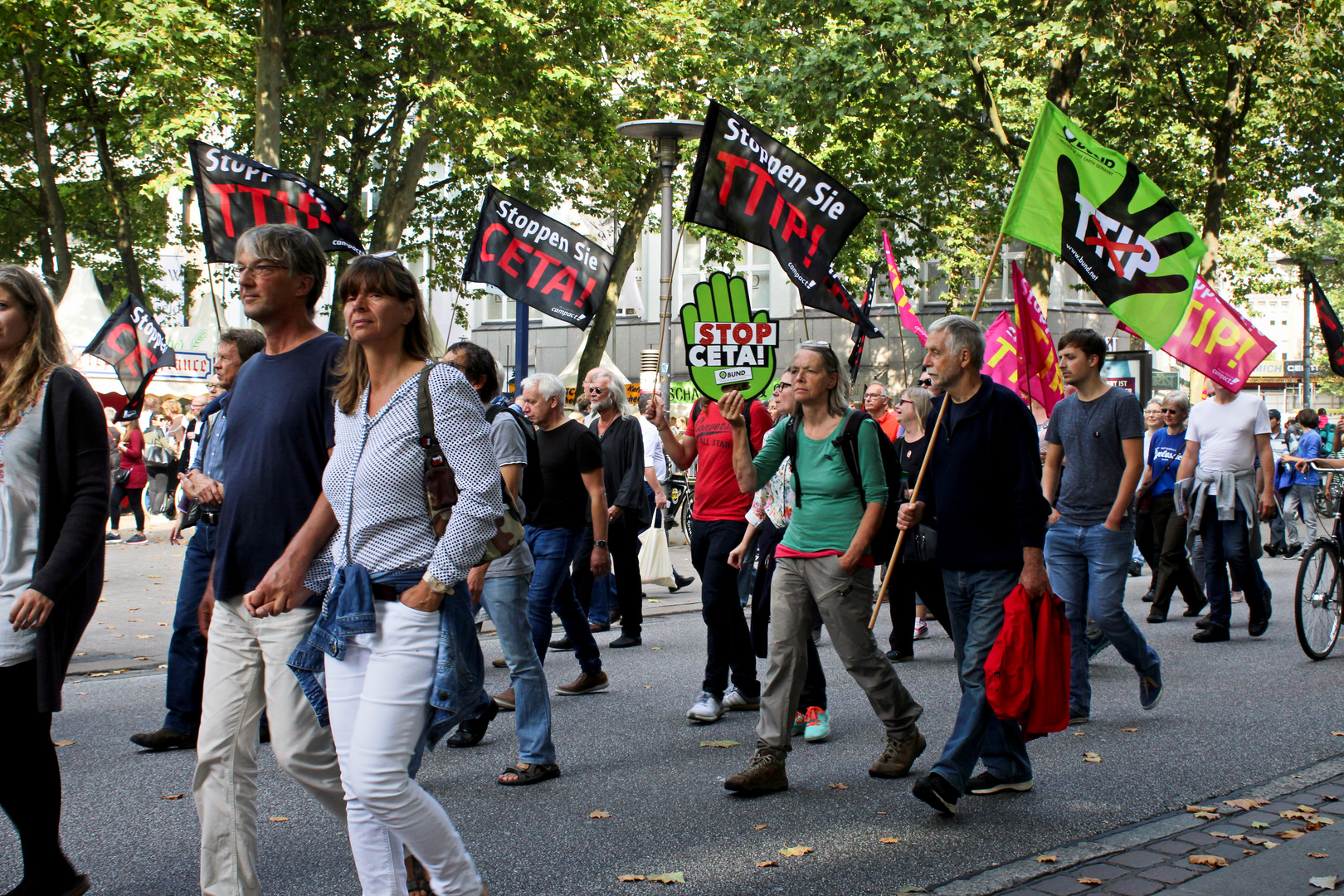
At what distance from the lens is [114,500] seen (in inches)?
679

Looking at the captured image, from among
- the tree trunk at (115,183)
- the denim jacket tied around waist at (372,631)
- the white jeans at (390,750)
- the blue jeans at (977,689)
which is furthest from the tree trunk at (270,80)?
the white jeans at (390,750)

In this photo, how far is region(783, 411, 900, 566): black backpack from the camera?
5277 millimetres

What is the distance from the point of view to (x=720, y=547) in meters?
6.60

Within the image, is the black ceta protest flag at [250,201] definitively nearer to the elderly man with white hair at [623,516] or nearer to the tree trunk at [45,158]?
the elderly man with white hair at [623,516]

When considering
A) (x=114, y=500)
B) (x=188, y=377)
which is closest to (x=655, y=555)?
(x=114, y=500)

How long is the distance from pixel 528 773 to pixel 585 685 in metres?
2.05

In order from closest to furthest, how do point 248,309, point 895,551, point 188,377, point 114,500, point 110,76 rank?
point 248,309, point 895,551, point 114,500, point 110,76, point 188,377

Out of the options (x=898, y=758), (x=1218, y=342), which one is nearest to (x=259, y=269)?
(x=898, y=758)

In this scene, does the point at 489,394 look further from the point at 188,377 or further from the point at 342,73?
the point at 188,377

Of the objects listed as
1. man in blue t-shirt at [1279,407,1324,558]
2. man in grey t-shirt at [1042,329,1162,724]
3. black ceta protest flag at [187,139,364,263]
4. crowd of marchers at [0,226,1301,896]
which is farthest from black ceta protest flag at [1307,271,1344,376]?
black ceta protest flag at [187,139,364,263]

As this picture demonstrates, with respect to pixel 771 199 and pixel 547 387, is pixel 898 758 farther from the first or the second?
pixel 771 199

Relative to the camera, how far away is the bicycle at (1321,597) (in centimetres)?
819

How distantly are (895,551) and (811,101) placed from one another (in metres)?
15.3

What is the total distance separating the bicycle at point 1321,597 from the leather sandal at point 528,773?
205 inches
